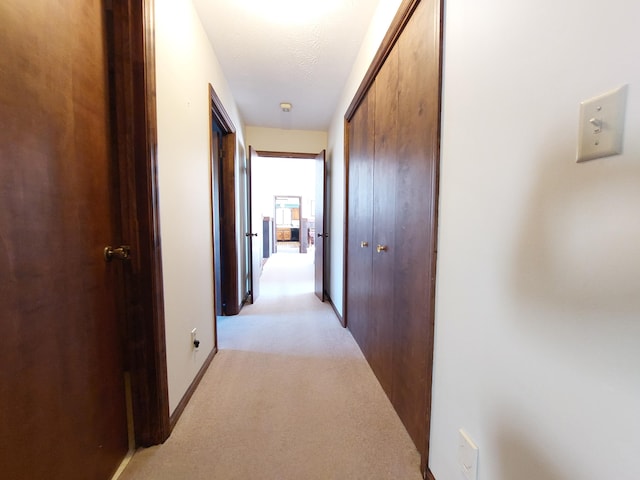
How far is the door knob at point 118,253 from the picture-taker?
1.05m

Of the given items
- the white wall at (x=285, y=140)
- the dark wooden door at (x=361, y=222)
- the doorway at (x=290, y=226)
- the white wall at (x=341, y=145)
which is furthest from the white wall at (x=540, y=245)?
the doorway at (x=290, y=226)

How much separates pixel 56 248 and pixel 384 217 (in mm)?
1429

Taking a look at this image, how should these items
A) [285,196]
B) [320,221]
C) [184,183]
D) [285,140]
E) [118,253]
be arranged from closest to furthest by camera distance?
1. [118,253]
2. [184,183]
3. [320,221]
4. [285,140]
5. [285,196]

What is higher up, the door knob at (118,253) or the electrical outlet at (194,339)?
the door knob at (118,253)

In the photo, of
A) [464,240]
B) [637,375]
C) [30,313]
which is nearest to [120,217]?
[30,313]

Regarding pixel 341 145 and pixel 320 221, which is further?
pixel 320 221

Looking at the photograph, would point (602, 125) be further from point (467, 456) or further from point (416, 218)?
point (467, 456)

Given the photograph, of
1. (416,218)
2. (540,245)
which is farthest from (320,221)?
(540,245)

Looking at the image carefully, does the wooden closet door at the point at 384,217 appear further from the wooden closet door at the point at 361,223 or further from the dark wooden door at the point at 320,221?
the dark wooden door at the point at 320,221

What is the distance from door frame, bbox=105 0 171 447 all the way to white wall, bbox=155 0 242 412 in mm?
90

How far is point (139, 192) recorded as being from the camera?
111 cm

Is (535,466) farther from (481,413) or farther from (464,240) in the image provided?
(464,240)

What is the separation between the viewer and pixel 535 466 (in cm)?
61

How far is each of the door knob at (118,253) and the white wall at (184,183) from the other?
150 millimetres
